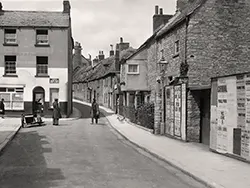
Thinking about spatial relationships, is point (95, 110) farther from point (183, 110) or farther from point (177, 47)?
point (183, 110)

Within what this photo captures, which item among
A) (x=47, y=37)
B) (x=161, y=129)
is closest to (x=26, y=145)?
(x=161, y=129)

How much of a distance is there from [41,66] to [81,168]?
88.9 feet

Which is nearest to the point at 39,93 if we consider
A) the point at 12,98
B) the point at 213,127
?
the point at 12,98

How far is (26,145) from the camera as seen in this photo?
53.9 ft

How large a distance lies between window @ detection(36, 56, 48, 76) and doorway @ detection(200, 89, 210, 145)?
22523 mm

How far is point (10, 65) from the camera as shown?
119 ft

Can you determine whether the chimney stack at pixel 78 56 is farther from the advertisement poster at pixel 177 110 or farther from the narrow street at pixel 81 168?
the narrow street at pixel 81 168

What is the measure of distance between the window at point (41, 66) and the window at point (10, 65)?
6.79 ft

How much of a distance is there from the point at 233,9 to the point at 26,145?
37.2 feet

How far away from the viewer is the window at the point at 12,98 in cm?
3550

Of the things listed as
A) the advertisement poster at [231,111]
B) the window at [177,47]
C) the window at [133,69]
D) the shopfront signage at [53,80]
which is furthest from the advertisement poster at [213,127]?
the shopfront signage at [53,80]

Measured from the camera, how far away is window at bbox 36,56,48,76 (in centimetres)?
3647

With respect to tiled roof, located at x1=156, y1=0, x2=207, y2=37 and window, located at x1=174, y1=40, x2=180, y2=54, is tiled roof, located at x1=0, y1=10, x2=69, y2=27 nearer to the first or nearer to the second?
tiled roof, located at x1=156, y1=0, x2=207, y2=37

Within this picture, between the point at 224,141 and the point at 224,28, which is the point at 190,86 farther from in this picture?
the point at 224,141
